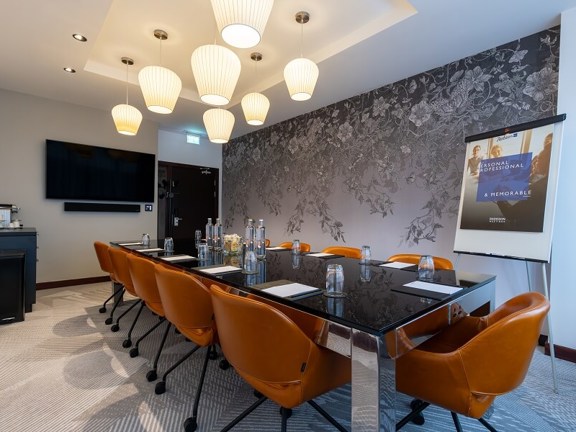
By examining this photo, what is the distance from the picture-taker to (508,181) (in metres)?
2.39

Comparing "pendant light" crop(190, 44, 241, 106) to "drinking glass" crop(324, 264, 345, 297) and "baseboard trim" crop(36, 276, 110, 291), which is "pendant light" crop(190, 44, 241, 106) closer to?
"drinking glass" crop(324, 264, 345, 297)

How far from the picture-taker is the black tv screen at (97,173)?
438 centimetres

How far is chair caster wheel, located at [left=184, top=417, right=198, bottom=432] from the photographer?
1521mm

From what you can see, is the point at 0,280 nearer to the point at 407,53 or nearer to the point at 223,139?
the point at 223,139

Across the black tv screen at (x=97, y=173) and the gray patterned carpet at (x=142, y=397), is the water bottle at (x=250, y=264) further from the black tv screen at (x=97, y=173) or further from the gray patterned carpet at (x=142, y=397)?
the black tv screen at (x=97, y=173)

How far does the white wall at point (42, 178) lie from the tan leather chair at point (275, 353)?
14.9 feet

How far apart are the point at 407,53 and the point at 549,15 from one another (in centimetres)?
111

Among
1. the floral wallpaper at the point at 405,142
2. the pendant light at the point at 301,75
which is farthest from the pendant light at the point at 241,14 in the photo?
the floral wallpaper at the point at 405,142

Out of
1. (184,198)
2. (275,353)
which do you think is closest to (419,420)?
(275,353)

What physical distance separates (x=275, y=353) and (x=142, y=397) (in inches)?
50.6

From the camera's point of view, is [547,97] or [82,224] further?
[82,224]

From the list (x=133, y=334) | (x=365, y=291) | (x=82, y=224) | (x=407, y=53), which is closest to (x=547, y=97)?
(x=407, y=53)

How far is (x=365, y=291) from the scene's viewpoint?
4.54ft

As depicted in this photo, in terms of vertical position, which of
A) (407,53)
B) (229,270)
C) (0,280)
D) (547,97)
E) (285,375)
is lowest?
(0,280)
